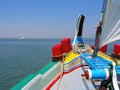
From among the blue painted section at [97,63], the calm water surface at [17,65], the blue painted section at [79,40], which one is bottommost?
the calm water surface at [17,65]

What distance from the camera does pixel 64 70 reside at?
379 inches

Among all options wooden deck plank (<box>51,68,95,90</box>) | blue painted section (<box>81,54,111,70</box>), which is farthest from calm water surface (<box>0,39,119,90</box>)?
blue painted section (<box>81,54,111,70</box>)

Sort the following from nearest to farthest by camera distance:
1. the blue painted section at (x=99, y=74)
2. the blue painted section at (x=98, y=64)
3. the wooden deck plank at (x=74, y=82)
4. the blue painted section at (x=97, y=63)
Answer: the blue painted section at (x=99, y=74)
the blue painted section at (x=98, y=64)
the blue painted section at (x=97, y=63)
the wooden deck plank at (x=74, y=82)

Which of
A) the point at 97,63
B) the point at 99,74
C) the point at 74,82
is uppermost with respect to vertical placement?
the point at 99,74

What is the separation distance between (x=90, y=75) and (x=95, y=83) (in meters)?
2.30

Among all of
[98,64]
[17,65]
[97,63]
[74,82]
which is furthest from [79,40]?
[17,65]

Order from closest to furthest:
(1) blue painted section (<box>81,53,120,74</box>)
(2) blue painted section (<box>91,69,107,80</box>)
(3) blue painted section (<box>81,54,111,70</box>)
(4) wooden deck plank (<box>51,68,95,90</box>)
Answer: (2) blue painted section (<box>91,69,107,80</box>)
(1) blue painted section (<box>81,53,120,74</box>)
(3) blue painted section (<box>81,54,111,70</box>)
(4) wooden deck plank (<box>51,68,95,90</box>)

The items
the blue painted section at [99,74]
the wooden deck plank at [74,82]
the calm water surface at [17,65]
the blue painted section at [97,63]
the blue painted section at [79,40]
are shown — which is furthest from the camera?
the calm water surface at [17,65]

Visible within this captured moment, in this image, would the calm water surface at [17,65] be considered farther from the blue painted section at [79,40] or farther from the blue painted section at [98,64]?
the blue painted section at [98,64]

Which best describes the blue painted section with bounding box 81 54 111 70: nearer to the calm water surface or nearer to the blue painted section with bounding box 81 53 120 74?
the blue painted section with bounding box 81 53 120 74

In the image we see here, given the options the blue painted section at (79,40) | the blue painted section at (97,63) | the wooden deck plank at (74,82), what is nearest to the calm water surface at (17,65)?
the blue painted section at (79,40)

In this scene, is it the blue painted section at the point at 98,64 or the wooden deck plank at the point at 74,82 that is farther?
the wooden deck plank at the point at 74,82

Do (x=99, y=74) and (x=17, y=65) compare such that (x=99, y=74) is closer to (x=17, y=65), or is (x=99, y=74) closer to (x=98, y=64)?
(x=98, y=64)

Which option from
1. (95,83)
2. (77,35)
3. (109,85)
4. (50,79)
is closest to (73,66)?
(50,79)
